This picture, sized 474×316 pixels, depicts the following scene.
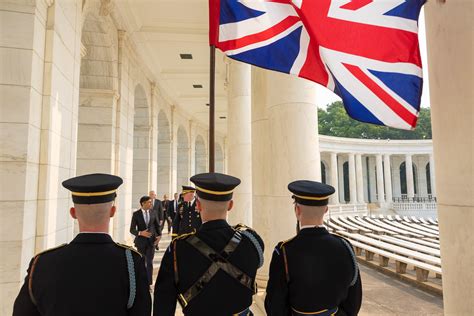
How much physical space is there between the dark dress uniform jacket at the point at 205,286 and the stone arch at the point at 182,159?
3720 cm

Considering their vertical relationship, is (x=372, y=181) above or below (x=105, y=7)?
below

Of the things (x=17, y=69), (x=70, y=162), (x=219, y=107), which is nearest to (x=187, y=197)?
(x=70, y=162)

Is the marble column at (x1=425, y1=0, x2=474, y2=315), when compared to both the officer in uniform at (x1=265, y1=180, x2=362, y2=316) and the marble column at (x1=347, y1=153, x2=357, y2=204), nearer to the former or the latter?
the officer in uniform at (x1=265, y1=180, x2=362, y2=316)

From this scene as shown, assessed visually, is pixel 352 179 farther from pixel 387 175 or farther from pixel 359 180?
pixel 387 175

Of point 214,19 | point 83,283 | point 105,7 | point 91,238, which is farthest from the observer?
point 105,7

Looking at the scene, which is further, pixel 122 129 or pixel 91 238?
pixel 122 129

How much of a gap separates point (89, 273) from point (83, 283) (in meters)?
0.09

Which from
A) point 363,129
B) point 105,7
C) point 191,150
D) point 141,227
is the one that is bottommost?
point 141,227

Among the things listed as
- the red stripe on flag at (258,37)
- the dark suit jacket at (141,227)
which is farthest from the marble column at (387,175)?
the red stripe on flag at (258,37)

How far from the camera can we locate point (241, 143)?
16734mm

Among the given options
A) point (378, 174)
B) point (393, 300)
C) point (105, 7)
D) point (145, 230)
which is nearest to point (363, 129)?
point (378, 174)

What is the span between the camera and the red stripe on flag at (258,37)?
17.6ft

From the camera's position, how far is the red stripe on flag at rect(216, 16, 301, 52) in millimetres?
5352

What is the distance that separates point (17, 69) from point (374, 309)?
1062 centimetres
